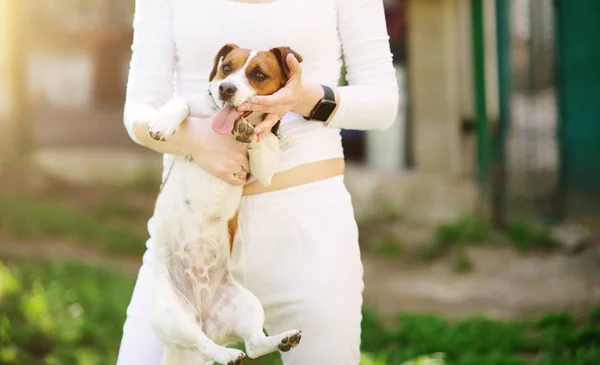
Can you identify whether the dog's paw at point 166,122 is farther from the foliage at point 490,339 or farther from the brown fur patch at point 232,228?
the foliage at point 490,339

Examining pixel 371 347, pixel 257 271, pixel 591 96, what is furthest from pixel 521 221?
pixel 257 271

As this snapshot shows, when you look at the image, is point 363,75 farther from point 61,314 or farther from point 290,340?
point 61,314

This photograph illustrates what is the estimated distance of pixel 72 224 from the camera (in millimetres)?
7270

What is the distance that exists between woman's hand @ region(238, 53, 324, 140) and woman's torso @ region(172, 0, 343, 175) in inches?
4.1

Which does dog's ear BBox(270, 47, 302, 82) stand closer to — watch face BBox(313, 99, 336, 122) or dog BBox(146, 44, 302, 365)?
dog BBox(146, 44, 302, 365)

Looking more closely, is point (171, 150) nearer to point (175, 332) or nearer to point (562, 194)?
point (175, 332)

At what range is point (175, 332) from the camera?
205 cm

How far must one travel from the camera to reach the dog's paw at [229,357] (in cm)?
202

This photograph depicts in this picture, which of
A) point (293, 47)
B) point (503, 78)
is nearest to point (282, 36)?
point (293, 47)

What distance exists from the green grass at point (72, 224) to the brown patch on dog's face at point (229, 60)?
4.90m

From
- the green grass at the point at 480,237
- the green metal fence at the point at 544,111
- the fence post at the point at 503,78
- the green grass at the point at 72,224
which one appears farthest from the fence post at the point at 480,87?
the green grass at the point at 72,224

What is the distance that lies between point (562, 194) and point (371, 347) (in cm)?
320

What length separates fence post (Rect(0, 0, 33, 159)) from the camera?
352 inches

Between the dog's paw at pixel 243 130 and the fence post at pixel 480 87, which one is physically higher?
the dog's paw at pixel 243 130
